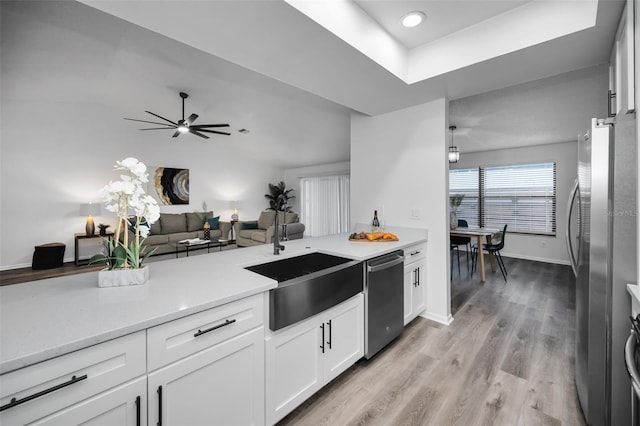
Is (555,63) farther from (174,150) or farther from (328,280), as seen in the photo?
(174,150)

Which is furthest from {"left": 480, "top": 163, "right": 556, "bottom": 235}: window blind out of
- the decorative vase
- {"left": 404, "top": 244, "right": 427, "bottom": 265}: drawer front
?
the decorative vase

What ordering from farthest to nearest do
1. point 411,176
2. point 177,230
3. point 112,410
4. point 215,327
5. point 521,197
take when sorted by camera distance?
point 177,230, point 521,197, point 411,176, point 215,327, point 112,410

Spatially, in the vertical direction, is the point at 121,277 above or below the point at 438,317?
above

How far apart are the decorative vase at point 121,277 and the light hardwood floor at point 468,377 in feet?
3.71

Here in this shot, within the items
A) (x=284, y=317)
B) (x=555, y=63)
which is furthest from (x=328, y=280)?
(x=555, y=63)

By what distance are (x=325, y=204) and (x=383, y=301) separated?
5.75 meters

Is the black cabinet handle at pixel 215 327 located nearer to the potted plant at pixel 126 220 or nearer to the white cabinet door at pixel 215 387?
the white cabinet door at pixel 215 387

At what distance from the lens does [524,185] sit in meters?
5.45

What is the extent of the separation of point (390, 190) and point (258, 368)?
7.72ft

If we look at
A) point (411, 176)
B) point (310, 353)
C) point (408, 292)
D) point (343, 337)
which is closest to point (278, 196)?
point (411, 176)

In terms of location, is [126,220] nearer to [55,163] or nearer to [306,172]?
[55,163]

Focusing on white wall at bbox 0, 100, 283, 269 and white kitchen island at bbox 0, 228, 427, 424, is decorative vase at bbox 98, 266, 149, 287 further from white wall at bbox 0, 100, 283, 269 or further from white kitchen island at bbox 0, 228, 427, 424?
white wall at bbox 0, 100, 283, 269

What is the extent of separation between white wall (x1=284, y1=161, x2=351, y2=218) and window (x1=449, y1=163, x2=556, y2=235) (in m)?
2.70

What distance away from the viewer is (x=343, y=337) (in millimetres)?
1825
